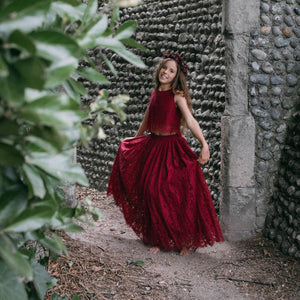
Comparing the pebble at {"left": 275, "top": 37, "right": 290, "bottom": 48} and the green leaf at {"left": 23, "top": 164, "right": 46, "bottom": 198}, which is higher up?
the pebble at {"left": 275, "top": 37, "right": 290, "bottom": 48}

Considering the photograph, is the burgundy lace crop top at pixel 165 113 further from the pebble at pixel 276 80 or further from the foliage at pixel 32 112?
the foliage at pixel 32 112

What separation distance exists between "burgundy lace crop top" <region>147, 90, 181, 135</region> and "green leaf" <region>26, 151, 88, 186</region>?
2.91 metres

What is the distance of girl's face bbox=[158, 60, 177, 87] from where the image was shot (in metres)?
3.67

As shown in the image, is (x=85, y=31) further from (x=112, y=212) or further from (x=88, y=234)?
(x=112, y=212)

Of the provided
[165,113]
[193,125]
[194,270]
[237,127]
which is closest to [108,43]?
[193,125]

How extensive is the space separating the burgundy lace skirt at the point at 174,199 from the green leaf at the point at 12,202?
2865mm

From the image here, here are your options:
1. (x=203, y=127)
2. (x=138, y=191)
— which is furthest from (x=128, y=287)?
(x=203, y=127)

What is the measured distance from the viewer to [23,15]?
618 mm

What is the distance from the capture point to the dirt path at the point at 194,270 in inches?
120

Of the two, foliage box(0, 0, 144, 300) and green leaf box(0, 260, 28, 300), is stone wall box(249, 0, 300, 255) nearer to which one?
Result: foliage box(0, 0, 144, 300)

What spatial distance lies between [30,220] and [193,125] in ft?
9.51

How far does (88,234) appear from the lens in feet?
13.2

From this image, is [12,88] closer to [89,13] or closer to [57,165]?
[57,165]

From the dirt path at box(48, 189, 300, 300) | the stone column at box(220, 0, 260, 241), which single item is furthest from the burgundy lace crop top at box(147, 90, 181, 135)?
the dirt path at box(48, 189, 300, 300)
